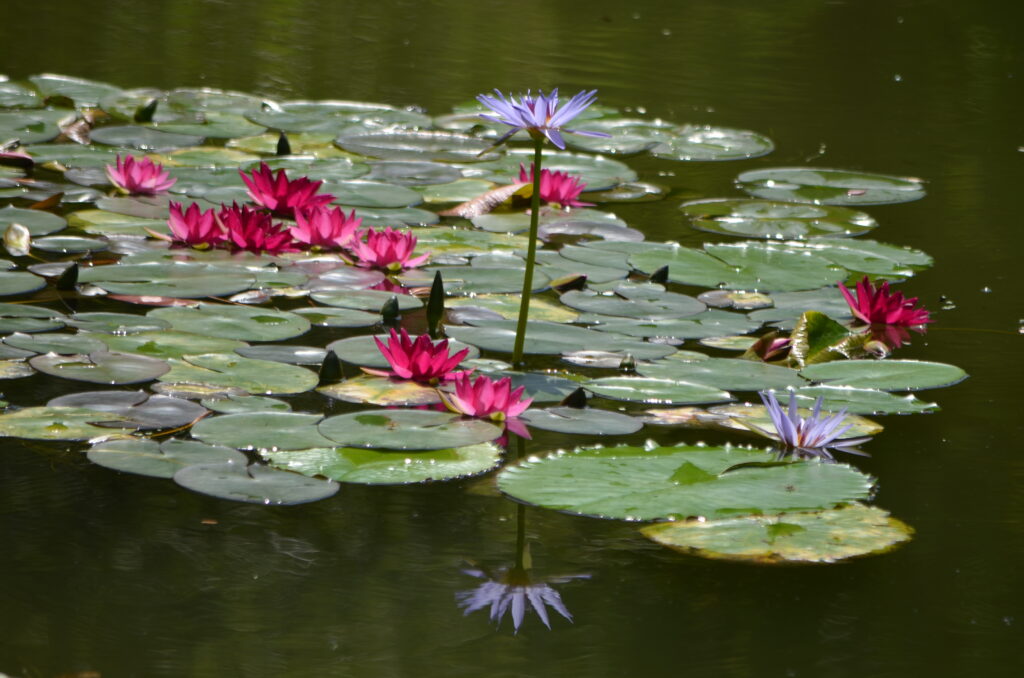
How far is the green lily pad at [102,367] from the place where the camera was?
212 cm

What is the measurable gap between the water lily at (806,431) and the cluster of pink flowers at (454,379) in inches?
15.6

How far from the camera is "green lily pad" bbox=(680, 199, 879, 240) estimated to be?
11.4 feet

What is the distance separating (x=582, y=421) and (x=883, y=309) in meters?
0.92

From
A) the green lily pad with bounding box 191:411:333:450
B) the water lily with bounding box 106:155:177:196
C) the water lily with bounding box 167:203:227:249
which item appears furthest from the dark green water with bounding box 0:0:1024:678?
the water lily with bounding box 106:155:177:196

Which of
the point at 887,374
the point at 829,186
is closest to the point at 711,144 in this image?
the point at 829,186

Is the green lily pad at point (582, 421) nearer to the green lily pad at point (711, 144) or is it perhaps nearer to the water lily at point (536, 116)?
the water lily at point (536, 116)

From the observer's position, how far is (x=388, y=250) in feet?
9.56

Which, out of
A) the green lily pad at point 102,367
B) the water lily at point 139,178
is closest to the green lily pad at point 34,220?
the water lily at point 139,178

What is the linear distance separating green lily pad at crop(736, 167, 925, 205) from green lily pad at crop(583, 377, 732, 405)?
1.72 metres

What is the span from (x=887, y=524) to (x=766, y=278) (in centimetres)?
128

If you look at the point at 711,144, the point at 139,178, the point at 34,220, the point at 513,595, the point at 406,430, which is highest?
the point at 711,144

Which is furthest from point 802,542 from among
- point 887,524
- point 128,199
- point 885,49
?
point 885,49

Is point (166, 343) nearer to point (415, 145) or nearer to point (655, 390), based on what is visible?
point (655, 390)

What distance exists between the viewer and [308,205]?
3268mm
